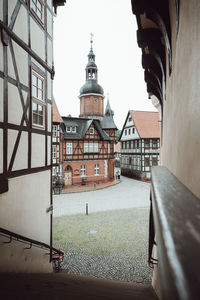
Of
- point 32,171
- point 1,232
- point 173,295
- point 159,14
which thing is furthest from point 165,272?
point 32,171

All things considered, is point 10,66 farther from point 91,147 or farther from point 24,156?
point 91,147

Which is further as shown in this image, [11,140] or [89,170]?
[89,170]

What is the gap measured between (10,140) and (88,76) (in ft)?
117

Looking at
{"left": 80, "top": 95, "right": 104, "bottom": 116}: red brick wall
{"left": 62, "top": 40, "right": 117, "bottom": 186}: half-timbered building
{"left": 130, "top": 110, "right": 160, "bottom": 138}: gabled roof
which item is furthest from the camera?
{"left": 80, "top": 95, "right": 104, "bottom": 116}: red brick wall

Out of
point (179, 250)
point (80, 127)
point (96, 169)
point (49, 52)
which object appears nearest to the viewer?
point (179, 250)

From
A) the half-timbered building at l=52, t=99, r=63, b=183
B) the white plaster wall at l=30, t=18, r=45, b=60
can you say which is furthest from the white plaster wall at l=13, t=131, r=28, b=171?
the half-timbered building at l=52, t=99, r=63, b=183

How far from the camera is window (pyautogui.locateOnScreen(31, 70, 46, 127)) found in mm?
5215

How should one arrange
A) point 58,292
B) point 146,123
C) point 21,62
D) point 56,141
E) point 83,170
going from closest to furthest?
1. point 58,292
2. point 21,62
3. point 56,141
4. point 83,170
5. point 146,123

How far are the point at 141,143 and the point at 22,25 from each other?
73.7 feet

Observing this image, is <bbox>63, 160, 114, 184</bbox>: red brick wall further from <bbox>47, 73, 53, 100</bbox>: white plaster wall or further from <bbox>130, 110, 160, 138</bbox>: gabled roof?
<bbox>47, 73, 53, 100</bbox>: white plaster wall

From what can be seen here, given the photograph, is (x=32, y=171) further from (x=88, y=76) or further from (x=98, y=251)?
(x=88, y=76)

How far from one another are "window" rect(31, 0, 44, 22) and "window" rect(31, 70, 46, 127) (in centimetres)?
170

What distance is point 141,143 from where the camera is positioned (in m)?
25.7

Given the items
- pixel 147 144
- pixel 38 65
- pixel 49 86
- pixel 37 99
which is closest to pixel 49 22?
pixel 38 65
